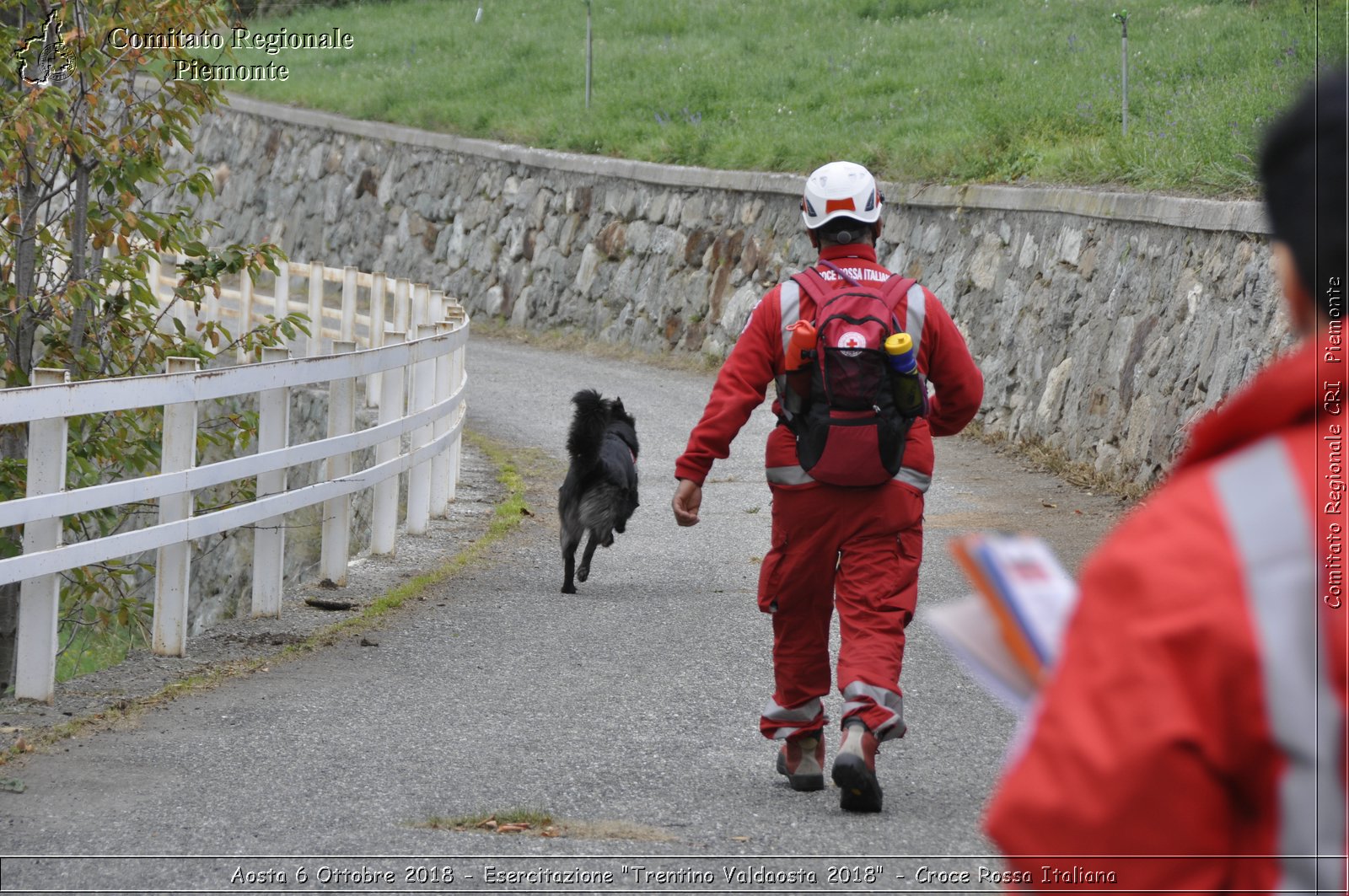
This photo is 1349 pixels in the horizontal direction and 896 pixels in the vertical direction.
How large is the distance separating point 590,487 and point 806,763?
3.59m

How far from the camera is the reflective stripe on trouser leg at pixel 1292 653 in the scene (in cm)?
135

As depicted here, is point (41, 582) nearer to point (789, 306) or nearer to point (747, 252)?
point (789, 306)

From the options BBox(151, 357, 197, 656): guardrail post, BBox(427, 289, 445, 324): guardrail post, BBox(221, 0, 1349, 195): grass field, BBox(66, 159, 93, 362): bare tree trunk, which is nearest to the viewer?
BBox(151, 357, 197, 656): guardrail post

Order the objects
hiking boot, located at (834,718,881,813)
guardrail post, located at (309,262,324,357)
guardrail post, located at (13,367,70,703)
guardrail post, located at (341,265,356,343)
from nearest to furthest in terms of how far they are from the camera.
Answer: hiking boot, located at (834,718,881,813)
guardrail post, located at (13,367,70,703)
guardrail post, located at (341,265,356,343)
guardrail post, located at (309,262,324,357)

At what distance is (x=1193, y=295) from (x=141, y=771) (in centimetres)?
819

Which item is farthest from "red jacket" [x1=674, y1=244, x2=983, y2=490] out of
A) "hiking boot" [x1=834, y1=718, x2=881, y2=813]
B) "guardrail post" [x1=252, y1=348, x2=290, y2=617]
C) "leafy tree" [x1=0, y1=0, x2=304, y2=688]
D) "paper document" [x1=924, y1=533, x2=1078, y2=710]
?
"leafy tree" [x1=0, y1=0, x2=304, y2=688]

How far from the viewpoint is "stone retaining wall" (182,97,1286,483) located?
1077 centimetres

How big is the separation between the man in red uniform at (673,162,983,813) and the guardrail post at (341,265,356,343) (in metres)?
12.1

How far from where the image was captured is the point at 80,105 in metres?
8.34

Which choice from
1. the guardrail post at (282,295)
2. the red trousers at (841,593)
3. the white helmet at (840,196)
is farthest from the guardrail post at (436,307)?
the red trousers at (841,593)

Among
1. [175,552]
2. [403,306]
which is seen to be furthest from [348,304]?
[175,552]

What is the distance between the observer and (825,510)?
4797 millimetres

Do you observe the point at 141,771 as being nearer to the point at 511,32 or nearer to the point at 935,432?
the point at 935,432

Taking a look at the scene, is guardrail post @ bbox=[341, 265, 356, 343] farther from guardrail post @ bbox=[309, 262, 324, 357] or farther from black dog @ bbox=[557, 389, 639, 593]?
black dog @ bbox=[557, 389, 639, 593]
